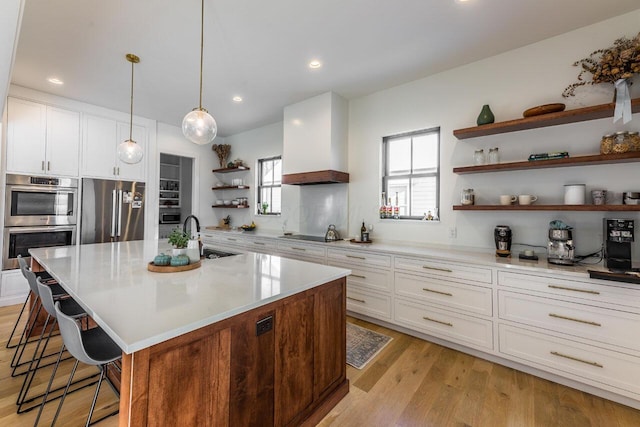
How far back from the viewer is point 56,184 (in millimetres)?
3877

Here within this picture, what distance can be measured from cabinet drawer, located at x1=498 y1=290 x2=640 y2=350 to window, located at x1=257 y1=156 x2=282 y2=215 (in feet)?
12.1

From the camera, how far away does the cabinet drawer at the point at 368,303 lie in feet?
9.63

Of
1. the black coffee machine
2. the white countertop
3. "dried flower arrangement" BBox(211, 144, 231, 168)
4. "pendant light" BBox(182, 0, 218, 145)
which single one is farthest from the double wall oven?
the black coffee machine

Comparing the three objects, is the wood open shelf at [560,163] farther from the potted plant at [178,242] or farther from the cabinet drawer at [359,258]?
the potted plant at [178,242]

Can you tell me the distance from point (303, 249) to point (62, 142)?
12.6 ft

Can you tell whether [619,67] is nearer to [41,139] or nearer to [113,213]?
[113,213]

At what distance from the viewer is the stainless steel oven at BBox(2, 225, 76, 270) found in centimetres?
355

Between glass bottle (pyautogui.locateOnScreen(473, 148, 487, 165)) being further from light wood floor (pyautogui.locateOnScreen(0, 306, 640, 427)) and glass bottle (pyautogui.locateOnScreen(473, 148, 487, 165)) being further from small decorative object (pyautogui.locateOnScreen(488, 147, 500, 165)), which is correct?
light wood floor (pyautogui.locateOnScreen(0, 306, 640, 427))

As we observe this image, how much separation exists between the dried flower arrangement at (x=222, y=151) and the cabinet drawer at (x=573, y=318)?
5.37m

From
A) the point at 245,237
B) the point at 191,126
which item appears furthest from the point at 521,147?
the point at 245,237

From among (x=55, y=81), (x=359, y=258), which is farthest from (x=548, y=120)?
(x=55, y=81)

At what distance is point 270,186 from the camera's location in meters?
5.20

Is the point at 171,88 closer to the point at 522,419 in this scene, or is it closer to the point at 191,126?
the point at 191,126

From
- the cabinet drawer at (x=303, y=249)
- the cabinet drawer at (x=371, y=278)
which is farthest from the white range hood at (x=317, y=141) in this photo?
the cabinet drawer at (x=371, y=278)
